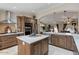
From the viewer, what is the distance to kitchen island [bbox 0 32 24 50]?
96.4 inches

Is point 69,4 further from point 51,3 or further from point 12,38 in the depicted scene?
point 12,38

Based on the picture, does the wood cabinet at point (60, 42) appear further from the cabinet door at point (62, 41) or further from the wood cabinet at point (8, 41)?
the wood cabinet at point (8, 41)

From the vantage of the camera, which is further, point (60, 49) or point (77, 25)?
point (60, 49)

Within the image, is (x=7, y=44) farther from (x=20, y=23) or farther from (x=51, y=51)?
(x=51, y=51)

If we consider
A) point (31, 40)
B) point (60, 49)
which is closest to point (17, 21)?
point (31, 40)

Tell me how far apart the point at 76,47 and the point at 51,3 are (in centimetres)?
117

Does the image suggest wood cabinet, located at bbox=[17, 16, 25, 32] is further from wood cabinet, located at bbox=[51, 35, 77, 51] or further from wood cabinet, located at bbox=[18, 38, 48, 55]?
wood cabinet, located at bbox=[51, 35, 77, 51]

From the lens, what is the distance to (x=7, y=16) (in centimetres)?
244

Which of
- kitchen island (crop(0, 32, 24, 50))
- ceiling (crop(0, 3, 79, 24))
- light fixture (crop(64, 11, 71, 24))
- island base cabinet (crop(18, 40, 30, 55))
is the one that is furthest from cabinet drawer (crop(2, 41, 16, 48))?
light fixture (crop(64, 11, 71, 24))

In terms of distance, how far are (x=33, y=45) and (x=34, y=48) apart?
8 cm

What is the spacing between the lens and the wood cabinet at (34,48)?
2290mm

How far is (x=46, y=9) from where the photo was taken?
2.48 m

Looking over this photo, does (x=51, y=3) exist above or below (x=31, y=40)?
above

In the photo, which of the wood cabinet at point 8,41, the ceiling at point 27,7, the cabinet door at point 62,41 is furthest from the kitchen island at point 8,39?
the cabinet door at point 62,41
